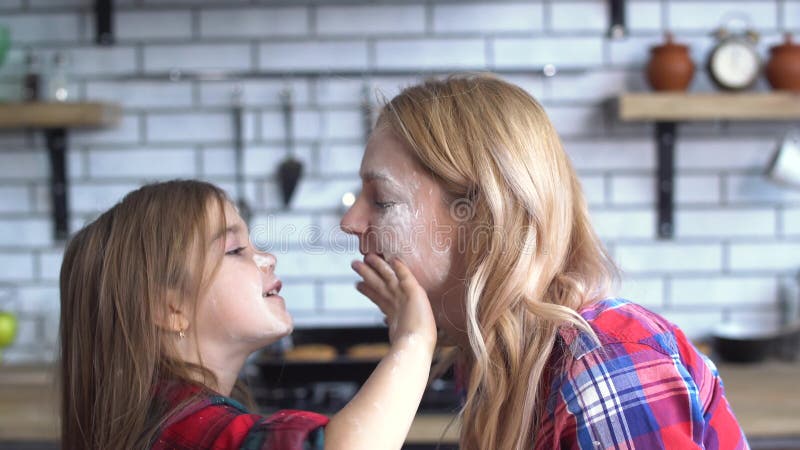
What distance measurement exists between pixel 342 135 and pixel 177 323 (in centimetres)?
134

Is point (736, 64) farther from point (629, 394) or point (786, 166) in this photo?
point (629, 394)

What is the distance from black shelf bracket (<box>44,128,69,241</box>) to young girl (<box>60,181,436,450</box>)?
4.48 ft

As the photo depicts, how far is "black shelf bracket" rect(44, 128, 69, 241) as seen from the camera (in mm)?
2359

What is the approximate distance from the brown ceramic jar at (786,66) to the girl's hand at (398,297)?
62.8 inches

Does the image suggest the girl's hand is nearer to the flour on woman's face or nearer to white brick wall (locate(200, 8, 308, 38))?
the flour on woman's face

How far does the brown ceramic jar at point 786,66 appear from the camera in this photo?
86.0 inches

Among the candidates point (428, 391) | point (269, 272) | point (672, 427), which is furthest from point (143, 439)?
point (428, 391)

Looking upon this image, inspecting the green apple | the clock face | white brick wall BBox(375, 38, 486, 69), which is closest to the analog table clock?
the clock face

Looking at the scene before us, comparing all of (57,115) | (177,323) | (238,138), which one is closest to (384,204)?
(177,323)

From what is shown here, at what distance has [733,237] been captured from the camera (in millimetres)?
2395

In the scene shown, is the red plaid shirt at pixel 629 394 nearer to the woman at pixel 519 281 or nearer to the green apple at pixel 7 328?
the woman at pixel 519 281

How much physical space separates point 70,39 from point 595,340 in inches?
79.3

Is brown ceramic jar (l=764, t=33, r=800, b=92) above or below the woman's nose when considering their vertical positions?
above

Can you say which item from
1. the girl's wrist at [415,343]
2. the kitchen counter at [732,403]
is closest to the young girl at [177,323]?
the girl's wrist at [415,343]
